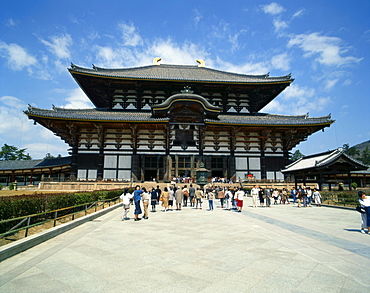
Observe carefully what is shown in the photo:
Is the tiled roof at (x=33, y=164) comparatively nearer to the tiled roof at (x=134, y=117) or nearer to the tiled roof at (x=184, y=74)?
the tiled roof at (x=134, y=117)

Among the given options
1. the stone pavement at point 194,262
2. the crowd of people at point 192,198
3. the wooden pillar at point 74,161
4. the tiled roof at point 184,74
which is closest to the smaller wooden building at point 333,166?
the crowd of people at point 192,198

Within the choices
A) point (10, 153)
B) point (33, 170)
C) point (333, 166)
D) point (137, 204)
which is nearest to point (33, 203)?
point (137, 204)

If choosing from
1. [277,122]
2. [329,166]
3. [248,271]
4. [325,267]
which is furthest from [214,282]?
[277,122]

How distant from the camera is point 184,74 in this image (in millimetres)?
37375

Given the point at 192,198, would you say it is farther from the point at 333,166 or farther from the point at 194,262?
the point at 194,262

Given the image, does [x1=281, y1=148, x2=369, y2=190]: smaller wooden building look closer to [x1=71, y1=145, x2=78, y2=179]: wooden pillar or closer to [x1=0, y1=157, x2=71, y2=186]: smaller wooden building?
[x1=71, y1=145, x2=78, y2=179]: wooden pillar

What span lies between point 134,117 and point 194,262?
83.8 ft

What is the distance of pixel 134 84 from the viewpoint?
32.1 metres

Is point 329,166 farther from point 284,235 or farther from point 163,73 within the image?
point 163,73

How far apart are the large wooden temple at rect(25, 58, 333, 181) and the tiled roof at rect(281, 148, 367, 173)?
748 centimetres

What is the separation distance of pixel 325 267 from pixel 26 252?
7.09 meters

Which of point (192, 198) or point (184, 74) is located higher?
point (184, 74)

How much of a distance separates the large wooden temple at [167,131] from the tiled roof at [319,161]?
295 inches

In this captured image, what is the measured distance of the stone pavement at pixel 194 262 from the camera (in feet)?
13.6
